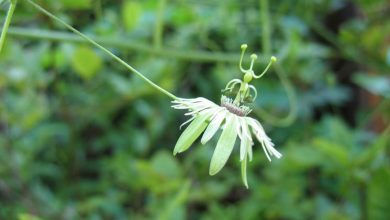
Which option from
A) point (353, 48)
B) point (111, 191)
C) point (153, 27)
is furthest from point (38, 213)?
point (353, 48)

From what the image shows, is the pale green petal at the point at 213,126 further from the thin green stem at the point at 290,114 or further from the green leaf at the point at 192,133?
the thin green stem at the point at 290,114

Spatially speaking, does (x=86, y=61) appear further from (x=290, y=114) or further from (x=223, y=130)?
(x=223, y=130)

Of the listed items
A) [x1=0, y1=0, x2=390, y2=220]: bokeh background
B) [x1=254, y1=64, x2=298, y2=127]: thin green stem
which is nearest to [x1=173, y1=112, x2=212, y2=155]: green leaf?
[x1=0, y1=0, x2=390, y2=220]: bokeh background

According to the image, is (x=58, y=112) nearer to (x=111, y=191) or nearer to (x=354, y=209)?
(x=111, y=191)

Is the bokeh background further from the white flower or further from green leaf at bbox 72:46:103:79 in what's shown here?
the white flower

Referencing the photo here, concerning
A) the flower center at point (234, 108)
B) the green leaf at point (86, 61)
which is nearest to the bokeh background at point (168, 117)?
the green leaf at point (86, 61)

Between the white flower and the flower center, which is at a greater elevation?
the flower center

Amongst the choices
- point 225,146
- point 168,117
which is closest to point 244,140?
point 225,146
